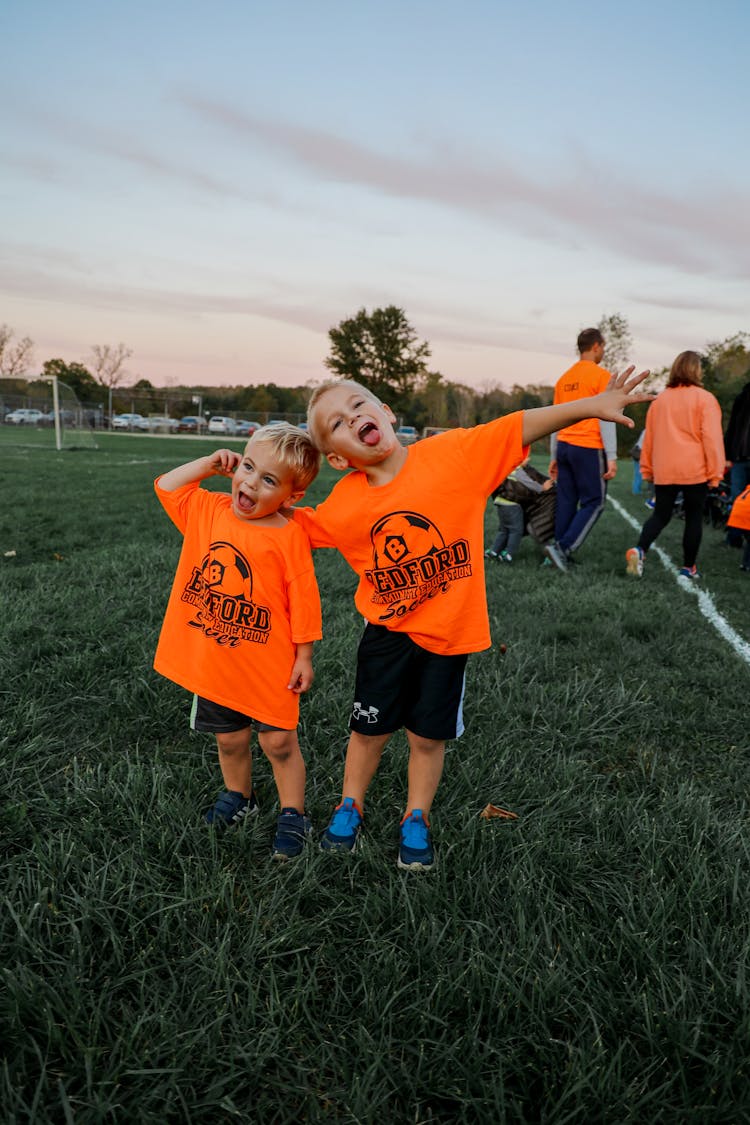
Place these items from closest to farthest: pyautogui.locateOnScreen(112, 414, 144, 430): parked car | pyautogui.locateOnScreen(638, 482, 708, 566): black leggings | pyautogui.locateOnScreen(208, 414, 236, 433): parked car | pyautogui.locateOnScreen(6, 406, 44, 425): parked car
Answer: pyautogui.locateOnScreen(638, 482, 708, 566): black leggings
pyautogui.locateOnScreen(6, 406, 44, 425): parked car
pyautogui.locateOnScreen(112, 414, 144, 430): parked car
pyautogui.locateOnScreen(208, 414, 236, 433): parked car

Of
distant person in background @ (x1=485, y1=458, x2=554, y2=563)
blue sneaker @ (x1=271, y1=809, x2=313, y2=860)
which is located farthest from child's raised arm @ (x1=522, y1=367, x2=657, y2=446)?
distant person in background @ (x1=485, y1=458, x2=554, y2=563)

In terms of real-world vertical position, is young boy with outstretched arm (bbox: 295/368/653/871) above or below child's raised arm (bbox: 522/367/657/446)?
below

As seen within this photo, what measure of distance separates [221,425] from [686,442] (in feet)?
172

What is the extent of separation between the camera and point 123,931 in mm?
1841

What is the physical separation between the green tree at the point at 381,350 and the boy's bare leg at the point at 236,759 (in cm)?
6684

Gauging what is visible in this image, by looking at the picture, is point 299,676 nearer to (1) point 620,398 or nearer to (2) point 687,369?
(1) point 620,398

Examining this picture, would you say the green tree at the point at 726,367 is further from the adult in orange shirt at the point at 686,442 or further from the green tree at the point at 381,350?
the green tree at the point at 381,350

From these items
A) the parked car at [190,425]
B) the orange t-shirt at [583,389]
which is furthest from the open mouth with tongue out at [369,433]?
the parked car at [190,425]

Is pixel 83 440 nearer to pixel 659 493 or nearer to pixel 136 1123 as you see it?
pixel 659 493

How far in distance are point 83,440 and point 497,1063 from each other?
27.9m

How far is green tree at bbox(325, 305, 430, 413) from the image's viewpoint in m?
67.4

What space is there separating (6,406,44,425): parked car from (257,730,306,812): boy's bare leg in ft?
131

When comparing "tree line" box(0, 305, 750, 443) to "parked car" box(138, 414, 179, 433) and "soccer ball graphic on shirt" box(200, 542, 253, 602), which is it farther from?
"soccer ball graphic on shirt" box(200, 542, 253, 602)

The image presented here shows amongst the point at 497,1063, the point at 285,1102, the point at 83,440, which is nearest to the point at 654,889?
the point at 497,1063
